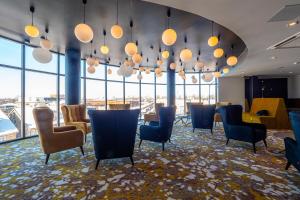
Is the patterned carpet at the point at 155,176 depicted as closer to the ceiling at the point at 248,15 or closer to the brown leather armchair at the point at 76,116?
the brown leather armchair at the point at 76,116

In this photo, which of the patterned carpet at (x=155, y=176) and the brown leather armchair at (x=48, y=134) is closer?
the patterned carpet at (x=155, y=176)

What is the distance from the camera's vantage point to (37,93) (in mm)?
6008

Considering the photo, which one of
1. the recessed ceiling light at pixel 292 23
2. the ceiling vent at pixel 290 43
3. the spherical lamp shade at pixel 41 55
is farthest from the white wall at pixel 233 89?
the spherical lamp shade at pixel 41 55

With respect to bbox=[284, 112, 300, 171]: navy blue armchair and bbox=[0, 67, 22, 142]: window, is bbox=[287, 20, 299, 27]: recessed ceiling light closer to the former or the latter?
bbox=[284, 112, 300, 171]: navy blue armchair

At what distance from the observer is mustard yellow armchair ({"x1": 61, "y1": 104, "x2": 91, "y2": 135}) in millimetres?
4824

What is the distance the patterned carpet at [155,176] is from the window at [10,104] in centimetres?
143

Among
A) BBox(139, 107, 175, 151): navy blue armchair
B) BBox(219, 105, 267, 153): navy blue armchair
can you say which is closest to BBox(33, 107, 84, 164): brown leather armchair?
BBox(139, 107, 175, 151): navy blue armchair

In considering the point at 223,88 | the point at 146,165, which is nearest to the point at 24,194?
the point at 146,165

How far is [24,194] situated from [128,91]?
Result: 7.68m

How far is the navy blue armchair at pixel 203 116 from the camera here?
5.73 meters

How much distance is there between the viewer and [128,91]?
31.7 ft

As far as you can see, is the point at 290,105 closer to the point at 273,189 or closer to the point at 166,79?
the point at 166,79

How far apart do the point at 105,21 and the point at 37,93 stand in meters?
3.94

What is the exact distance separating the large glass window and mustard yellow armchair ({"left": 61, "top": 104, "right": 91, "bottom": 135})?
69 centimetres
